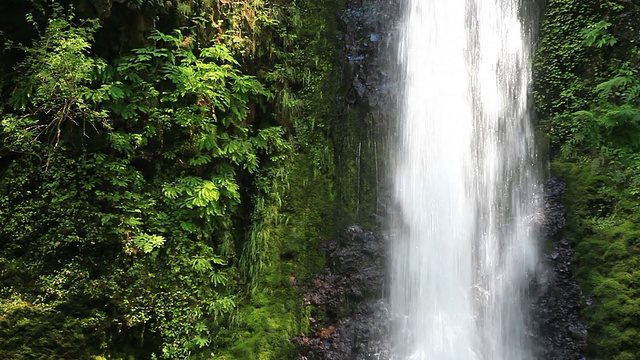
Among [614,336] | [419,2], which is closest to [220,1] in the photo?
[419,2]

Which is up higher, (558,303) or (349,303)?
(558,303)

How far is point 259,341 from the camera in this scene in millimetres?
5879

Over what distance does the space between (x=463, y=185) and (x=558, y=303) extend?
7.58ft

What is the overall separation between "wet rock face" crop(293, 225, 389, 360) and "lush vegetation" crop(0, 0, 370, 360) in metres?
0.23

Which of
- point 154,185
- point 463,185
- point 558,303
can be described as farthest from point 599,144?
point 154,185

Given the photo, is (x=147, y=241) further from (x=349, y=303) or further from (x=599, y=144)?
(x=599, y=144)

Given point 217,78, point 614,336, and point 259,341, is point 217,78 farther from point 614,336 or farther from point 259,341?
point 614,336

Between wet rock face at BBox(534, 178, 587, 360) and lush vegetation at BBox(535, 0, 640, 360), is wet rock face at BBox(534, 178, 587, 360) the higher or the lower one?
the lower one

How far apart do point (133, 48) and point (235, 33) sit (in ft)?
5.70

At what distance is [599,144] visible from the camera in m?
6.46

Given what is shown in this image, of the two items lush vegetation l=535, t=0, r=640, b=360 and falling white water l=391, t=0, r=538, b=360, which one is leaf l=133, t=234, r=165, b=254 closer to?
falling white water l=391, t=0, r=538, b=360

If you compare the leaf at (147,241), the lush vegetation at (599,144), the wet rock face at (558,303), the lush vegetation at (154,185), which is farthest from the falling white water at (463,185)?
the leaf at (147,241)

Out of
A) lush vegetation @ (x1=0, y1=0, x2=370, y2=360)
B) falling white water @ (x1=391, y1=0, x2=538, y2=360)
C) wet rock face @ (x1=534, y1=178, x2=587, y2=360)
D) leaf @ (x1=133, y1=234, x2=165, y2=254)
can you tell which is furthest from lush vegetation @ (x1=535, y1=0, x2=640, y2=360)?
leaf @ (x1=133, y1=234, x2=165, y2=254)

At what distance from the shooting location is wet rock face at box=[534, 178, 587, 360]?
223 inches
